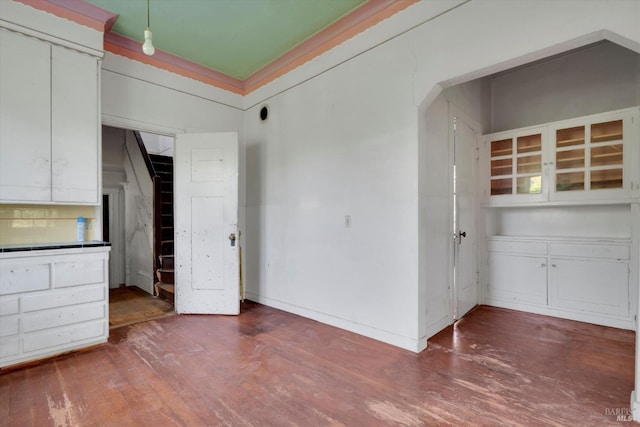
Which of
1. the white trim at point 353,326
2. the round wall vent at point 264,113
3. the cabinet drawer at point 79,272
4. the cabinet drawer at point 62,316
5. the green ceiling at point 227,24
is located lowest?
the white trim at point 353,326

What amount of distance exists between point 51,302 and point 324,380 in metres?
2.33

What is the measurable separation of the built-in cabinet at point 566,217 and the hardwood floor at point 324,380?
0.48 metres

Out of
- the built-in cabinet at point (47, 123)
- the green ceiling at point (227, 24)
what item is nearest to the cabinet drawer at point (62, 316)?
the built-in cabinet at point (47, 123)

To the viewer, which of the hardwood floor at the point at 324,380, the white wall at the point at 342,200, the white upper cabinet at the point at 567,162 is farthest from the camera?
the white upper cabinet at the point at 567,162

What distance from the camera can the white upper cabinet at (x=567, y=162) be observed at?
3018 mm

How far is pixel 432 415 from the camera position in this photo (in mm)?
1780

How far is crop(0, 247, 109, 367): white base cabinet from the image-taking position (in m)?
2.33

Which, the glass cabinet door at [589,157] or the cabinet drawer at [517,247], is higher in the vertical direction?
the glass cabinet door at [589,157]

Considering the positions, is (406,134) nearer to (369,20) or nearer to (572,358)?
(369,20)

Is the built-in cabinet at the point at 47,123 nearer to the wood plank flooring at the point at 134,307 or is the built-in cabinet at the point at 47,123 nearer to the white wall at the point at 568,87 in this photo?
the wood plank flooring at the point at 134,307

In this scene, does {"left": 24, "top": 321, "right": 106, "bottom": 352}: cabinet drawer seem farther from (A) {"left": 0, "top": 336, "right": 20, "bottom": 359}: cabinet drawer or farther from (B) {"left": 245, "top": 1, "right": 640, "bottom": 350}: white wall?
(B) {"left": 245, "top": 1, "right": 640, "bottom": 350}: white wall

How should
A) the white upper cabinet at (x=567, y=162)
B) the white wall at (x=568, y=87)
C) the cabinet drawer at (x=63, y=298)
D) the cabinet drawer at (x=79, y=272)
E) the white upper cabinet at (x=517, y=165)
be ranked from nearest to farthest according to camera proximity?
the cabinet drawer at (x=63, y=298)
the cabinet drawer at (x=79, y=272)
the white upper cabinet at (x=567, y=162)
the white wall at (x=568, y=87)
the white upper cabinet at (x=517, y=165)

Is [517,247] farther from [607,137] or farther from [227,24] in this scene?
[227,24]

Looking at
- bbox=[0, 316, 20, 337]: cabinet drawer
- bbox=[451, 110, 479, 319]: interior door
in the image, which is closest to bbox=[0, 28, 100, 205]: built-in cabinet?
bbox=[0, 316, 20, 337]: cabinet drawer
